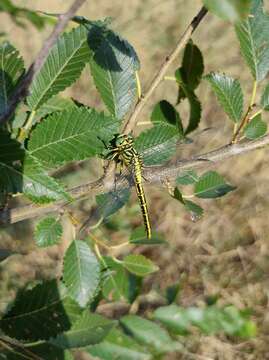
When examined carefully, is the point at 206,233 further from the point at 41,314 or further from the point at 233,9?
the point at 233,9

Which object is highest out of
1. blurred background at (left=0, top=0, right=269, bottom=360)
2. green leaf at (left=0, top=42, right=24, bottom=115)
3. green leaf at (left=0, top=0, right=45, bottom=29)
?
green leaf at (left=0, top=0, right=45, bottom=29)

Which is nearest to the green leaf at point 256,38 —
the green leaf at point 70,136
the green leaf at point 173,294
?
the green leaf at point 70,136

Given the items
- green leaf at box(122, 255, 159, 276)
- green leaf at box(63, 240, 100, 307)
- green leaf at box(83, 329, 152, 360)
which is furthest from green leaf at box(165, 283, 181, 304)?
green leaf at box(63, 240, 100, 307)

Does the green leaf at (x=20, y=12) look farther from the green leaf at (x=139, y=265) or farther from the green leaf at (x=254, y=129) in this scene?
the green leaf at (x=139, y=265)

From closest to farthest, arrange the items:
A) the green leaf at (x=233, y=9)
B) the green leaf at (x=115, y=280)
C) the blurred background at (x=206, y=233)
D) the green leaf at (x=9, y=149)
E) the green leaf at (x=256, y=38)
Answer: the green leaf at (x=233, y=9), the green leaf at (x=9, y=149), the green leaf at (x=256, y=38), the green leaf at (x=115, y=280), the blurred background at (x=206, y=233)

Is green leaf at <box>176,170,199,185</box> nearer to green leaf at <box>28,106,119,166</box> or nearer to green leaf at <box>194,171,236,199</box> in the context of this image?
green leaf at <box>194,171,236,199</box>

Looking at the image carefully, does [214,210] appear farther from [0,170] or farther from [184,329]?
[0,170]
